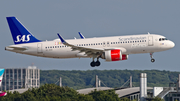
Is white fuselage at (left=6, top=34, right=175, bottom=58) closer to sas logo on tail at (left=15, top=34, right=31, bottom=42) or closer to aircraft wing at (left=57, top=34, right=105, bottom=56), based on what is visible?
aircraft wing at (left=57, top=34, right=105, bottom=56)

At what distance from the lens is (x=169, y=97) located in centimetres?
10694

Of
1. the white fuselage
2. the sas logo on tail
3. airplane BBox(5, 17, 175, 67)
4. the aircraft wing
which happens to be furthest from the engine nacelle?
the sas logo on tail

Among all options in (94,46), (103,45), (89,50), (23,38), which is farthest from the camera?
(23,38)

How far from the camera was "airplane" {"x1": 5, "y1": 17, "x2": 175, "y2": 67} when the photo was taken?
65.6m

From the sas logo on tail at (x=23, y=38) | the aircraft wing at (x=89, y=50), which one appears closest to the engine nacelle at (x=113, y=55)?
the aircraft wing at (x=89, y=50)

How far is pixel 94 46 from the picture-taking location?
6731cm

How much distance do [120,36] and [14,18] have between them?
65.8 feet

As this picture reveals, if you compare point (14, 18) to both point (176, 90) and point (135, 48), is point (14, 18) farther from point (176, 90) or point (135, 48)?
point (176, 90)

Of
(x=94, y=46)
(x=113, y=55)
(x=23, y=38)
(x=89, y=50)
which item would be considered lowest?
(x=113, y=55)

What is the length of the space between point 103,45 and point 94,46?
1.51 metres

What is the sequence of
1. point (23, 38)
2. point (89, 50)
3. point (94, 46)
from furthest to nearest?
1. point (23, 38)
2. point (94, 46)
3. point (89, 50)

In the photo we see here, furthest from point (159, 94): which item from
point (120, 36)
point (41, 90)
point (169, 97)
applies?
point (120, 36)

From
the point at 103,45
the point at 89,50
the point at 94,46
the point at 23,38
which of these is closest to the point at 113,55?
the point at 103,45

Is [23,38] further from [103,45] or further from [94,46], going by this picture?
[103,45]
